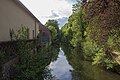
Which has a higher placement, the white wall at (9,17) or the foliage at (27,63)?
the white wall at (9,17)

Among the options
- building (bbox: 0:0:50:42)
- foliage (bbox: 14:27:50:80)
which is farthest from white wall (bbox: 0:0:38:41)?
foliage (bbox: 14:27:50:80)

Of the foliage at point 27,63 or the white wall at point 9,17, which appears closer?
the foliage at point 27,63

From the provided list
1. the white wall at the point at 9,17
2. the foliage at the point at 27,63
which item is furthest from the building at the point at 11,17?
the foliage at the point at 27,63

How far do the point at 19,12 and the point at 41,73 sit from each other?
16.3 ft

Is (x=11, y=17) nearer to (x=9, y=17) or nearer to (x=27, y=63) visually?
(x=9, y=17)

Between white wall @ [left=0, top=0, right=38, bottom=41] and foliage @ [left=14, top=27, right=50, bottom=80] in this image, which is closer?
foliage @ [left=14, top=27, right=50, bottom=80]

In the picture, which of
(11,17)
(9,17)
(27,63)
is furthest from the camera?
(11,17)

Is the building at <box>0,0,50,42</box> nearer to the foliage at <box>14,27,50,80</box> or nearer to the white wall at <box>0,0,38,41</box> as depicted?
the white wall at <box>0,0,38,41</box>

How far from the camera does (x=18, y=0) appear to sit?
15.1 metres

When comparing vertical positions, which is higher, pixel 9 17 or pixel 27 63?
pixel 9 17

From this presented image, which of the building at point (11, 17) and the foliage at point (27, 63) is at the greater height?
the building at point (11, 17)

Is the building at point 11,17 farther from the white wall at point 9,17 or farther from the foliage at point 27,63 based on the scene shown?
the foliage at point 27,63

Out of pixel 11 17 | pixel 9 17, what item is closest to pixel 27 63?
pixel 9 17

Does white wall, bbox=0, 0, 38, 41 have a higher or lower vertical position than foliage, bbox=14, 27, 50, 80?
higher
